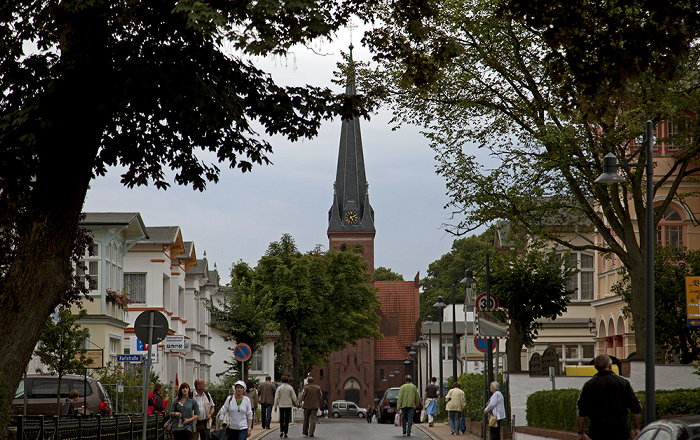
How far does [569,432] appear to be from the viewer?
18.0 meters

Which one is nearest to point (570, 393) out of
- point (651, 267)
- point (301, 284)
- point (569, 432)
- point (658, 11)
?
point (569, 432)

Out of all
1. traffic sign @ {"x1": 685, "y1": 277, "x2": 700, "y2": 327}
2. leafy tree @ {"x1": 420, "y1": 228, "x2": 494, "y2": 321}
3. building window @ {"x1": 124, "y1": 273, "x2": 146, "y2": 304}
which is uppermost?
leafy tree @ {"x1": 420, "y1": 228, "x2": 494, "y2": 321}

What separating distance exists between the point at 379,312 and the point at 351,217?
12.8 m

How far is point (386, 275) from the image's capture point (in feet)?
431

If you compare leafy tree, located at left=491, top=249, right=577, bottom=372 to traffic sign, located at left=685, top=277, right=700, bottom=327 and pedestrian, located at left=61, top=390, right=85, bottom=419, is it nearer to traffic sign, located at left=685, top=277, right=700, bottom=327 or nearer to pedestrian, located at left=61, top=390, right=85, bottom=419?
traffic sign, located at left=685, top=277, right=700, bottom=327

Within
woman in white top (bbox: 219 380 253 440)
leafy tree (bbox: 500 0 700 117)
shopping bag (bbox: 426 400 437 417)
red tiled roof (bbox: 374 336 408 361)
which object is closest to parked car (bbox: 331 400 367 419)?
red tiled roof (bbox: 374 336 408 361)

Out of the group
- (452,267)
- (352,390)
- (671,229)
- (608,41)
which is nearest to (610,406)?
(608,41)

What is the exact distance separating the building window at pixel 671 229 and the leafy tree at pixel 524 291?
661 centimetres

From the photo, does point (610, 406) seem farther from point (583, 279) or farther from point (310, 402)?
point (583, 279)

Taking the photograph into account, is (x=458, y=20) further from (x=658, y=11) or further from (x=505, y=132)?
(x=658, y=11)

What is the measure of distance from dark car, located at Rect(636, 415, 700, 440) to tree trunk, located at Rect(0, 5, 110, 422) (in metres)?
7.22

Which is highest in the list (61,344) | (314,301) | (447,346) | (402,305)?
(402,305)

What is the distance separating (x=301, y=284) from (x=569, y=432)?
40433mm

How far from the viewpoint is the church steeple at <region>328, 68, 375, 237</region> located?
11356 cm
